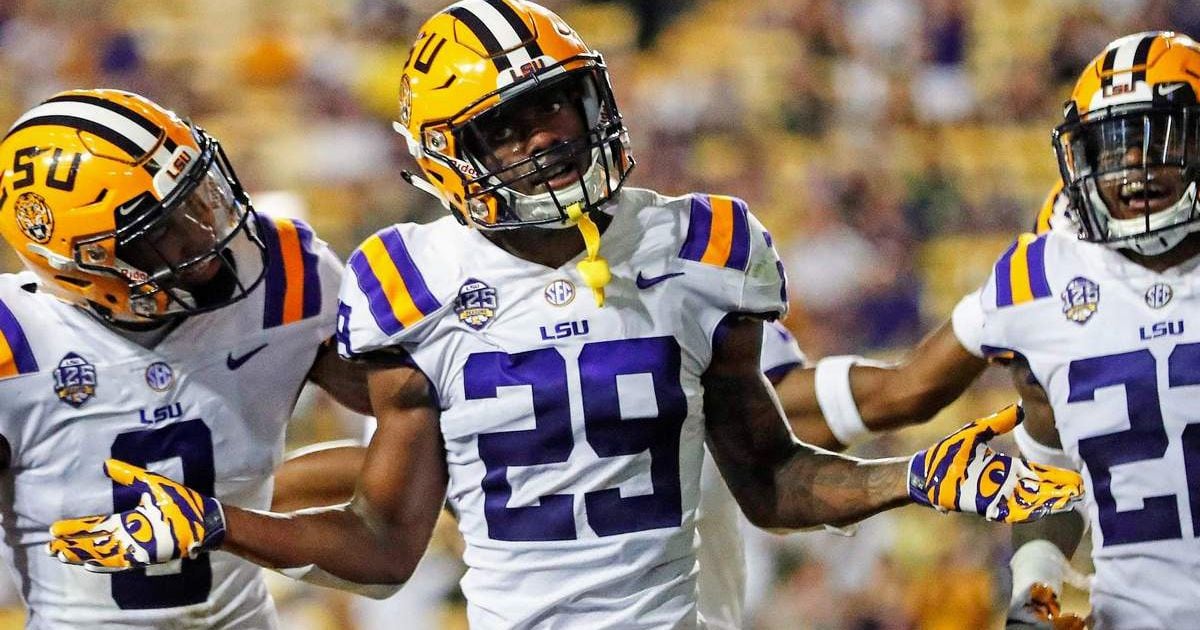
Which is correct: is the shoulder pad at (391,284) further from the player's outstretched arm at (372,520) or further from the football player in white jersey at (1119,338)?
the football player in white jersey at (1119,338)

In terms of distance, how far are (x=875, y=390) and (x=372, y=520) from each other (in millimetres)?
1196

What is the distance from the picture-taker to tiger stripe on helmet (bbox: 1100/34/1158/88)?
2.28m

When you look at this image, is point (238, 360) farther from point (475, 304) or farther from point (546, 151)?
point (546, 151)

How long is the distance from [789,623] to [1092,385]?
88.9 inches

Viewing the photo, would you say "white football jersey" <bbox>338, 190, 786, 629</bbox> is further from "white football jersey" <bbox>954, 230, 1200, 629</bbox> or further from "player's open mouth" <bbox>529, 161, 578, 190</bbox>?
"white football jersey" <bbox>954, 230, 1200, 629</bbox>

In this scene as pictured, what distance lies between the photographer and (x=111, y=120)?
2.21 meters

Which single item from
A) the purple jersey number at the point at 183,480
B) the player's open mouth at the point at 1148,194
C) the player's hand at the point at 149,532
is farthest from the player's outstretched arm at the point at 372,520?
the player's open mouth at the point at 1148,194

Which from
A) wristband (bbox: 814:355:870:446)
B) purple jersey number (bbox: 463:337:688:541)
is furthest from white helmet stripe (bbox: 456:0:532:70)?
wristband (bbox: 814:355:870:446)

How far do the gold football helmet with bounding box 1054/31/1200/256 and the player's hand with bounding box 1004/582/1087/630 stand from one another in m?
0.52

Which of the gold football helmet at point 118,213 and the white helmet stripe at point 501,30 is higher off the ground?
the white helmet stripe at point 501,30

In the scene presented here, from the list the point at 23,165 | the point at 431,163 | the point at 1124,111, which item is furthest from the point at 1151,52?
the point at 23,165

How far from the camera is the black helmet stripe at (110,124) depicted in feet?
7.14

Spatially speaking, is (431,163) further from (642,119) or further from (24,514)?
(642,119)

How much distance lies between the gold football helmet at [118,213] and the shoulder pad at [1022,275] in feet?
3.67
